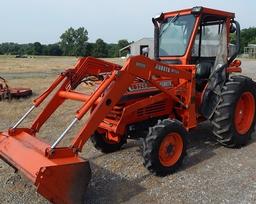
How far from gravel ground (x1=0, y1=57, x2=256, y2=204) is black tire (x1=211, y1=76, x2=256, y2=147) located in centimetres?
23

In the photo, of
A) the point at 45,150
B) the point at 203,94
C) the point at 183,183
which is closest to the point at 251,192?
the point at 183,183

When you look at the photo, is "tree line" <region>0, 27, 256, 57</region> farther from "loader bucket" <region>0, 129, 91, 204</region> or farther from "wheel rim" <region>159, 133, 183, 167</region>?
"loader bucket" <region>0, 129, 91, 204</region>

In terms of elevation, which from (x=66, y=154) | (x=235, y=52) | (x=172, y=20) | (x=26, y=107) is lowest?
(x=26, y=107)

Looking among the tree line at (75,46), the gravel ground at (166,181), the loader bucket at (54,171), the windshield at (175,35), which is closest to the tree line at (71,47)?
the tree line at (75,46)

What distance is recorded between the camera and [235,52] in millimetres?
7363

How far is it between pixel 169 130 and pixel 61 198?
2.04m

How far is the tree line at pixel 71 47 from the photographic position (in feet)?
265

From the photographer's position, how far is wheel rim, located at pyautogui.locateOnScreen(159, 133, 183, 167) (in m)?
5.93

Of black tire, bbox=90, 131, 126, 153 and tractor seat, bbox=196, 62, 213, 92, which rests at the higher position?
tractor seat, bbox=196, 62, 213, 92

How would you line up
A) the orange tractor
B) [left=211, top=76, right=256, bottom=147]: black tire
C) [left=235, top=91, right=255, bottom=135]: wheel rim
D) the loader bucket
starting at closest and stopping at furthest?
the loader bucket
the orange tractor
[left=211, top=76, right=256, bottom=147]: black tire
[left=235, top=91, right=255, bottom=135]: wheel rim

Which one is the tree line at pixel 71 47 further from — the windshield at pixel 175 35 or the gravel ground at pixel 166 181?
the gravel ground at pixel 166 181

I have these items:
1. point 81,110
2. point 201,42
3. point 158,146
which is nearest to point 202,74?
point 201,42

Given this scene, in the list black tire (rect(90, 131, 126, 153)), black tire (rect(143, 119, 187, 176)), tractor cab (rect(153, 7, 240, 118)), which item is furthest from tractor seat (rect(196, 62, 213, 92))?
black tire (rect(90, 131, 126, 153))

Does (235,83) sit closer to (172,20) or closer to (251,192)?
(172,20)
